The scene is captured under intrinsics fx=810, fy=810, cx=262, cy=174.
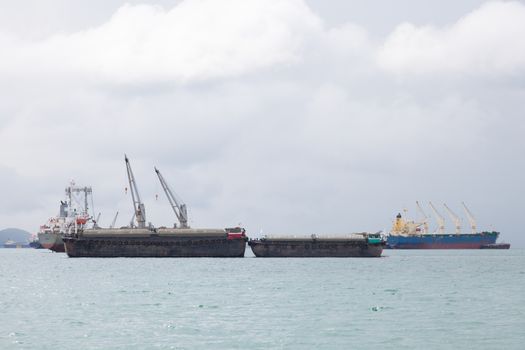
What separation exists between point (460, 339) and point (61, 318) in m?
28.1

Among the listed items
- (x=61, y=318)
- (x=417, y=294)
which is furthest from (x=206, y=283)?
(x=61, y=318)

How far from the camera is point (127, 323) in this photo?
2159 inches

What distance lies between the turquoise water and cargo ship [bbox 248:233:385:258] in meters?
64.1

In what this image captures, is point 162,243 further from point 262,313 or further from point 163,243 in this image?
point 262,313

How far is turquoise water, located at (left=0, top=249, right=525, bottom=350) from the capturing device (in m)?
47.2

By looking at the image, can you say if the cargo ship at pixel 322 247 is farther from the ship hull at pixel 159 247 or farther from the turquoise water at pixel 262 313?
the turquoise water at pixel 262 313

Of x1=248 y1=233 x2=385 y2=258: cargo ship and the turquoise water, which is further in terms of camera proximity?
x1=248 y1=233 x2=385 y2=258: cargo ship

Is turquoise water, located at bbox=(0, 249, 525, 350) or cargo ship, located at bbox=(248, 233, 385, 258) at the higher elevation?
cargo ship, located at bbox=(248, 233, 385, 258)

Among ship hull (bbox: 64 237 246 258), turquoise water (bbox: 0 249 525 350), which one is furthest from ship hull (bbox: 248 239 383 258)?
turquoise water (bbox: 0 249 525 350)

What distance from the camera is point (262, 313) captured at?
200 ft

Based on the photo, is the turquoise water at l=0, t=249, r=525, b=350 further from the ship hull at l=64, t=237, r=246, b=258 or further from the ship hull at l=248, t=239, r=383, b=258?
the ship hull at l=248, t=239, r=383, b=258

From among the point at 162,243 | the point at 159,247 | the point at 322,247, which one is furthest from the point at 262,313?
the point at 159,247

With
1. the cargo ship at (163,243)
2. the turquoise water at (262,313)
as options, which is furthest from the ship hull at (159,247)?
the turquoise water at (262,313)

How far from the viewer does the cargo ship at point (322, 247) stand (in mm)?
168000
